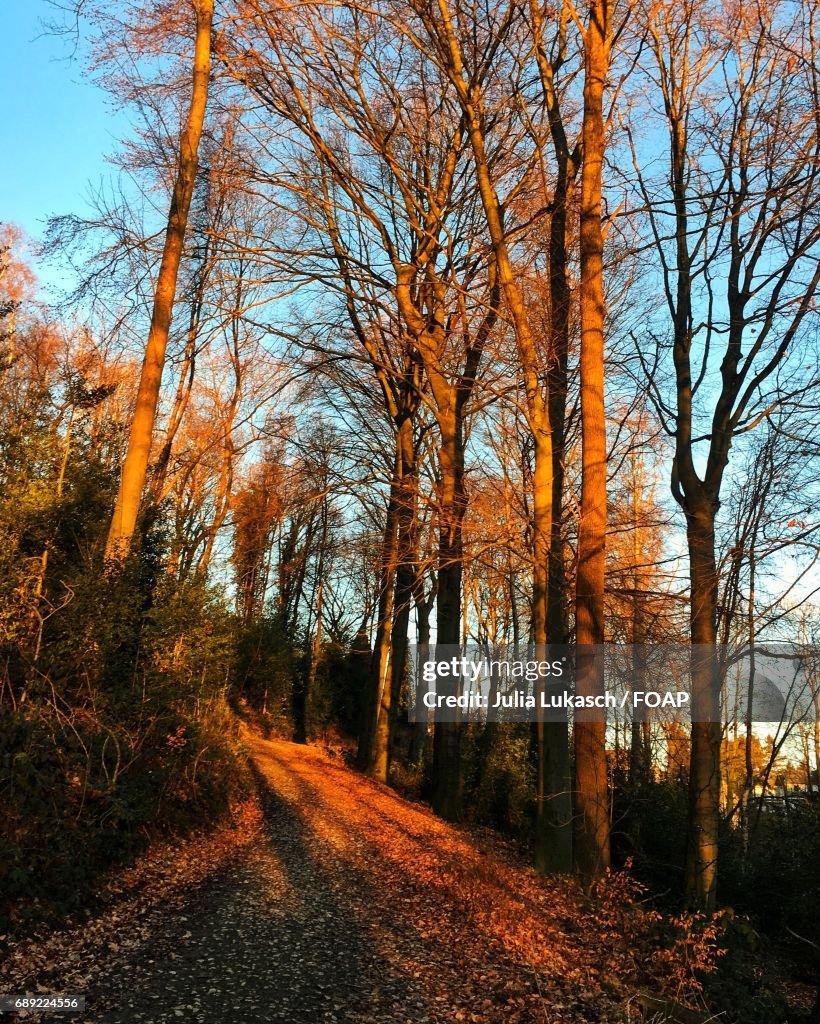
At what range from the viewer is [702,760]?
33.7ft

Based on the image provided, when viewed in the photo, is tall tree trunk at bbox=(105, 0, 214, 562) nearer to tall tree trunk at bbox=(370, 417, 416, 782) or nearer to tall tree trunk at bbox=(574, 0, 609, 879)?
tall tree trunk at bbox=(574, 0, 609, 879)

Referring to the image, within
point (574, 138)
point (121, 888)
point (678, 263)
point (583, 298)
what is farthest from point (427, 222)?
point (121, 888)

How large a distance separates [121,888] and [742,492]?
14342mm

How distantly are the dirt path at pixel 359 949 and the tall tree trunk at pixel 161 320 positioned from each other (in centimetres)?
416

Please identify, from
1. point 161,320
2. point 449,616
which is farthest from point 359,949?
point 449,616

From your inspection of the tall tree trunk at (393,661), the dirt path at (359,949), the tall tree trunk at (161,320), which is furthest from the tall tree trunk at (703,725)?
the tall tree trunk at (161,320)

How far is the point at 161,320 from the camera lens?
9.48m

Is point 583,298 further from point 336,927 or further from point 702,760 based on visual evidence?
point 336,927

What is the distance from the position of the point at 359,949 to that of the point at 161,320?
7610 millimetres

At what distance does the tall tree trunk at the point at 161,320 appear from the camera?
8.98 metres

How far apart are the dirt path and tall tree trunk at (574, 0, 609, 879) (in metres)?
0.82

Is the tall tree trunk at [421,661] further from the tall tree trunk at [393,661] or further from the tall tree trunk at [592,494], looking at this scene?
the tall tree trunk at [592,494]

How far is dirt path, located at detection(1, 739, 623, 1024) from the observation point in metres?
4.35

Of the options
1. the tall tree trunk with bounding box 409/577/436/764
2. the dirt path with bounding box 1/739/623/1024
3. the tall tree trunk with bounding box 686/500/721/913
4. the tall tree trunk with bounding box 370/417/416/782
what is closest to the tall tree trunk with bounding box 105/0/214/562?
the dirt path with bounding box 1/739/623/1024
